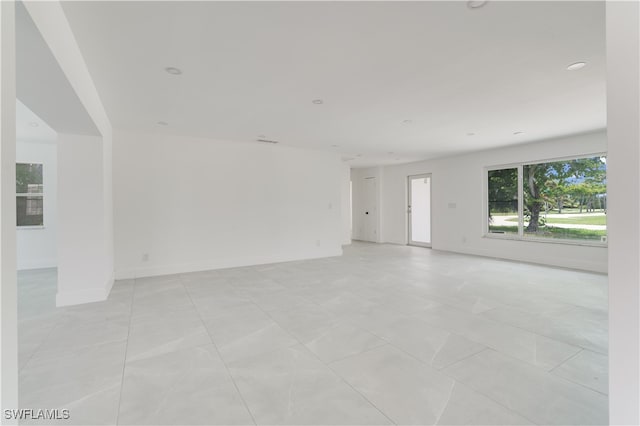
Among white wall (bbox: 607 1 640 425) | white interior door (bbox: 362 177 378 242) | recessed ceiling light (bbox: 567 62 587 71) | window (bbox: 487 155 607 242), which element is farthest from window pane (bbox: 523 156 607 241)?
white wall (bbox: 607 1 640 425)

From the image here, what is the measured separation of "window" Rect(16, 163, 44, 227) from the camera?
5.84 m

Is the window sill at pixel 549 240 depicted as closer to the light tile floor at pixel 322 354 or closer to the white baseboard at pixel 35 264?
the light tile floor at pixel 322 354

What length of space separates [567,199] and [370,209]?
16.6 feet

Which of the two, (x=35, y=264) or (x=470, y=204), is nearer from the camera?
(x=35, y=264)

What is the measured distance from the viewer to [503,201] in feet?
21.9

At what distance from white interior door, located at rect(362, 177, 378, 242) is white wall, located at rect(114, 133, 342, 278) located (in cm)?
274

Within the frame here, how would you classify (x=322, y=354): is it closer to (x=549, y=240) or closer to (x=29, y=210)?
(x=549, y=240)

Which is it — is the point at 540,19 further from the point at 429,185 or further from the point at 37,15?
the point at 429,185

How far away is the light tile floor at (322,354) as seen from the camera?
66.4 inches

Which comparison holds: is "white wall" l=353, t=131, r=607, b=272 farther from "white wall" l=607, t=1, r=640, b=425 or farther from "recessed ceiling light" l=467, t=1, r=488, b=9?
"white wall" l=607, t=1, r=640, b=425

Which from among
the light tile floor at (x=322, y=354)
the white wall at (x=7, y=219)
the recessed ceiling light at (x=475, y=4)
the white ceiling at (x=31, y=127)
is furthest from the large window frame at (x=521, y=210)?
the white ceiling at (x=31, y=127)

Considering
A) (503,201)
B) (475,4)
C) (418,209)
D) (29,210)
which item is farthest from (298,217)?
(29,210)

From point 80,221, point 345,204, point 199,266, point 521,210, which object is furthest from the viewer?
point 345,204

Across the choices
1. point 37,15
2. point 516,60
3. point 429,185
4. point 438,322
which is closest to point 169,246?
point 37,15
